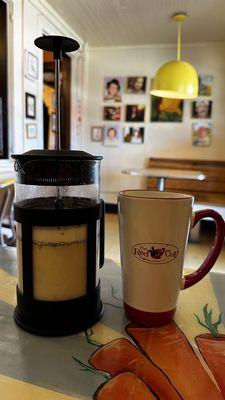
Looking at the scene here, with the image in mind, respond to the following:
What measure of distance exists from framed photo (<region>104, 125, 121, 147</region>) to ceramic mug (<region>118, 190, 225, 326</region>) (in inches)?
167

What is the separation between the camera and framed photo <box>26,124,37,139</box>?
3188 mm

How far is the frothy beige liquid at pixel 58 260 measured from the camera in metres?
0.44

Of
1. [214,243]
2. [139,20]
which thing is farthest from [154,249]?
[139,20]

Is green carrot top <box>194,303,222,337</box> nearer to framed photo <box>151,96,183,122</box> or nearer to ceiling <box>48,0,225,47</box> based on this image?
ceiling <box>48,0,225,47</box>

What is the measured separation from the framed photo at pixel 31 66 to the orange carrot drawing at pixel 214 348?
3113mm

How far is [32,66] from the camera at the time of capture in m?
3.14

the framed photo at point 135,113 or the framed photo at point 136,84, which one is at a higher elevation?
the framed photo at point 136,84

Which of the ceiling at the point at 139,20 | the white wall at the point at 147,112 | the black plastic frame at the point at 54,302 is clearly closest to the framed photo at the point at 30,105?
the ceiling at the point at 139,20

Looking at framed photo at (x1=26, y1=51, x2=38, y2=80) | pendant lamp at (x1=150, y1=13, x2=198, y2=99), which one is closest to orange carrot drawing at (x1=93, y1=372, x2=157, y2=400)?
pendant lamp at (x1=150, y1=13, x2=198, y2=99)

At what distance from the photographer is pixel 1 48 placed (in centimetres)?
279

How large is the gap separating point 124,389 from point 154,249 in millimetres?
181

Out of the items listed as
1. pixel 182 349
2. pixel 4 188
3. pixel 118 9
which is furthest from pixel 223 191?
pixel 182 349

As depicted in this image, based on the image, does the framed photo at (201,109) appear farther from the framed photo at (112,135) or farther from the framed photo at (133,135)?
the framed photo at (112,135)

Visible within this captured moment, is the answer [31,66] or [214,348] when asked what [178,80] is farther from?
[214,348]
